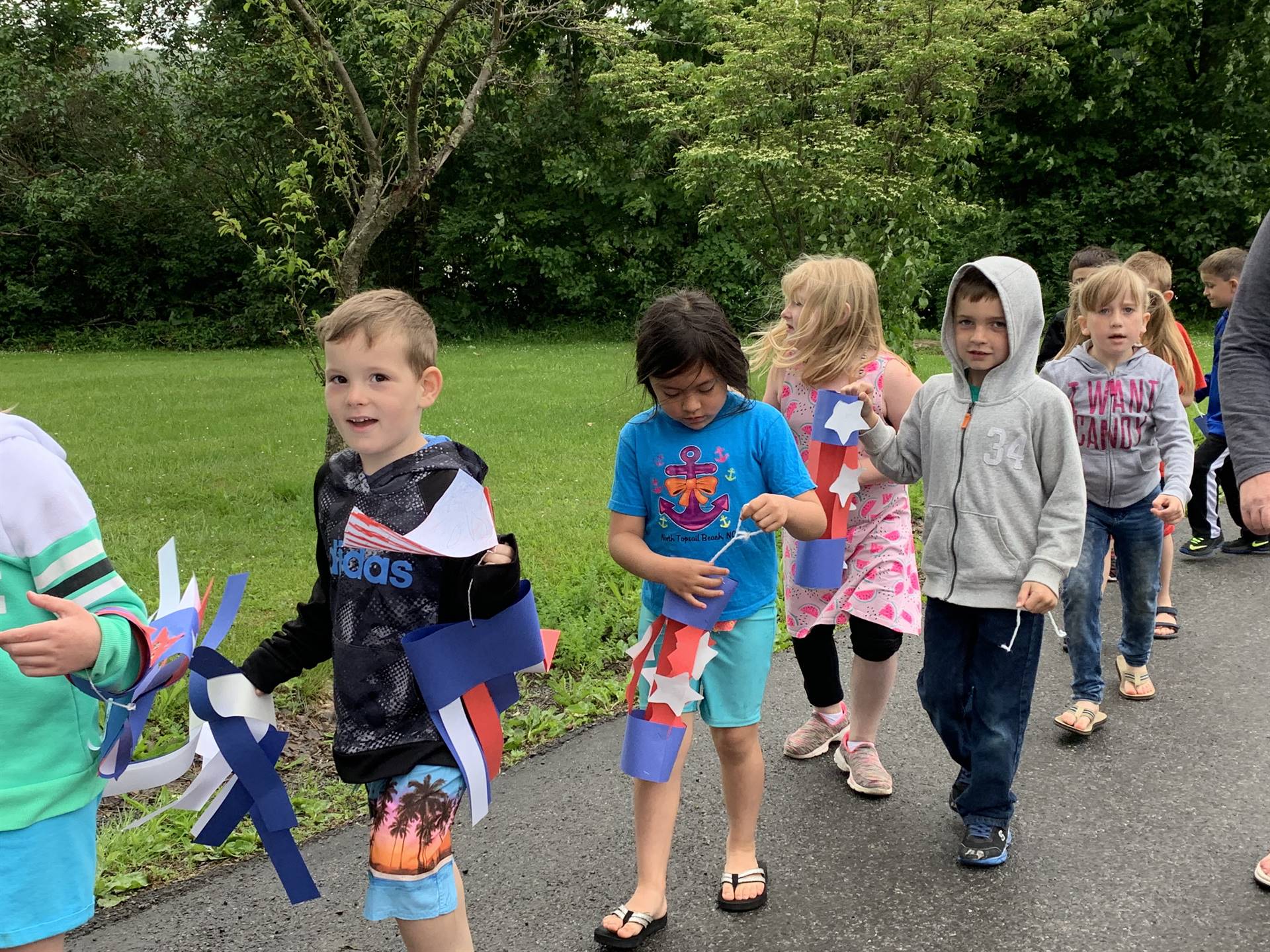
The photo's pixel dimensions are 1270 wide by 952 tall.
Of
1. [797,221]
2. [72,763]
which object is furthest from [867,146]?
[72,763]

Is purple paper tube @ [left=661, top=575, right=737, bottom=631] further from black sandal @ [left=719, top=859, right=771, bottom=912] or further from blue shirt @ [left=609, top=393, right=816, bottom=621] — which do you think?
black sandal @ [left=719, top=859, right=771, bottom=912]

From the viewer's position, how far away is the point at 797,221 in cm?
894

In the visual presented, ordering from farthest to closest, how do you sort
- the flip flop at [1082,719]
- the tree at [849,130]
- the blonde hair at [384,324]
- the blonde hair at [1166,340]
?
the tree at [849,130], the blonde hair at [1166,340], the flip flop at [1082,719], the blonde hair at [384,324]

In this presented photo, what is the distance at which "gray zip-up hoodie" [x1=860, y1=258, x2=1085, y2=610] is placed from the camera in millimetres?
2971

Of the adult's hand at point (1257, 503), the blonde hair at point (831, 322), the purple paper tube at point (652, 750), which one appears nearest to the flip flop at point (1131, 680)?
the blonde hair at point (831, 322)

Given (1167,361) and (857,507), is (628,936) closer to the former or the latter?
Answer: (857,507)

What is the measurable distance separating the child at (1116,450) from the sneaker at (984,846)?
3.34 ft

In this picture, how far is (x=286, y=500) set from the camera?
7328 millimetres

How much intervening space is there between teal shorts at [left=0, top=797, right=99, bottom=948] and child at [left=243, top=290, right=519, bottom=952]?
48 cm

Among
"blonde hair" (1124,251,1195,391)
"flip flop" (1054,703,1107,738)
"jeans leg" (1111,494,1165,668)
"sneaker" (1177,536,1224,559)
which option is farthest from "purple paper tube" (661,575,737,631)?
"sneaker" (1177,536,1224,559)

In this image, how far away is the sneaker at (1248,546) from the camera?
21.6 ft

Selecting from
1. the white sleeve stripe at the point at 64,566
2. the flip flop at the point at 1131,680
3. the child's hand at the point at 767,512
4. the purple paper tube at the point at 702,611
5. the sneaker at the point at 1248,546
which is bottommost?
the sneaker at the point at 1248,546

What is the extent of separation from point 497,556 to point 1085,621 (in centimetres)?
277

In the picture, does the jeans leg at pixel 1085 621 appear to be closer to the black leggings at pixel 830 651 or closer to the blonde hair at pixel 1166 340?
the black leggings at pixel 830 651
